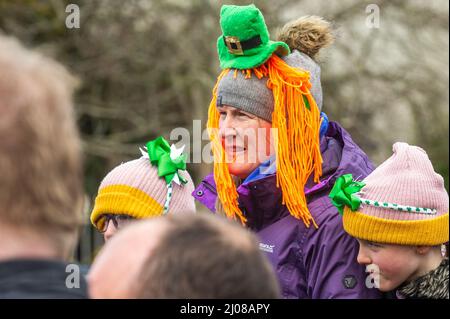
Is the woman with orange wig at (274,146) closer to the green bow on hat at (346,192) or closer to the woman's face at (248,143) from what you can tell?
the woman's face at (248,143)

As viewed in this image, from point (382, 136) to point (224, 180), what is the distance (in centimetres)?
637

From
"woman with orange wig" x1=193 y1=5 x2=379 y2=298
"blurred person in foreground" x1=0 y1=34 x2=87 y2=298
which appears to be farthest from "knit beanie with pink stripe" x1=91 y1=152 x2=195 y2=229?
"blurred person in foreground" x1=0 y1=34 x2=87 y2=298

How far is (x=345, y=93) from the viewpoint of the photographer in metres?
9.48

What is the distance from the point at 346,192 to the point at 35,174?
5.04 ft

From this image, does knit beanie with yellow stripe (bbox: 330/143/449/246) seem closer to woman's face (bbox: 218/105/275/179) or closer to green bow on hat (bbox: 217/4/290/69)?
woman's face (bbox: 218/105/275/179)

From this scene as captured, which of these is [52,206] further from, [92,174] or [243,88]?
[92,174]

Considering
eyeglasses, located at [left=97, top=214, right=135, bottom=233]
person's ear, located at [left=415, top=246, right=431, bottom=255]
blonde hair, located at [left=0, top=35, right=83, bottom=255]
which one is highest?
blonde hair, located at [left=0, top=35, right=83, bottom=255]

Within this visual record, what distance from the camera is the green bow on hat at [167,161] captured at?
3309 mm

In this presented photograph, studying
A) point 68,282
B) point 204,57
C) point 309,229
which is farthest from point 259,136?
point 204,57

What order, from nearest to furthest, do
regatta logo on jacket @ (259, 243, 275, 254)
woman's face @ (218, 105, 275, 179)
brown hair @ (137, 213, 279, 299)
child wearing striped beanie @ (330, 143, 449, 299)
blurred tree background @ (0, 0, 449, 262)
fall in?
brown hair @ (137, 213, 279, 299) → child wearing striped beanie @ (330, 143, 449, 299) → regatta logo on jacket @ (259, 243, 275, 254) → woman's face @ (218, 105, 275, 179) → blurred tree background @ (0, 0, 449, 262)

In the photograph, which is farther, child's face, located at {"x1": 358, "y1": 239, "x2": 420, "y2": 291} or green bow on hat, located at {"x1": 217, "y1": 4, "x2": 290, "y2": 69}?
green bow on hat, located at {"x1": 217, "y1": 4, "x2": 290, "y2": 69}

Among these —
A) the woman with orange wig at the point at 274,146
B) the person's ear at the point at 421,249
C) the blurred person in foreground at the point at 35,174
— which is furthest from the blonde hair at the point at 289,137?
the blurred person in foreground at the point at 35,174

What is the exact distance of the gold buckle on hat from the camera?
3260 millimetres

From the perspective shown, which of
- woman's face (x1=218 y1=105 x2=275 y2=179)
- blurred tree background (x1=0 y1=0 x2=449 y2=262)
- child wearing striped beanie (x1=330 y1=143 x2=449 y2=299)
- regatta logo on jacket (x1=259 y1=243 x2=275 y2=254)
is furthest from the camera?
blurred tree background (x1=0 y1=0 x2=449 y2=262)
